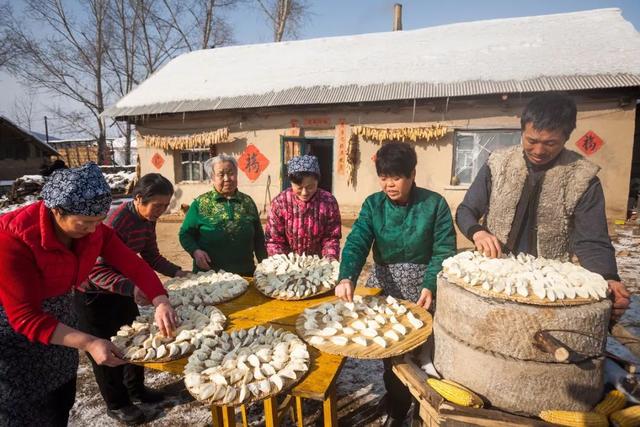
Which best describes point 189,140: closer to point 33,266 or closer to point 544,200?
point 33,266

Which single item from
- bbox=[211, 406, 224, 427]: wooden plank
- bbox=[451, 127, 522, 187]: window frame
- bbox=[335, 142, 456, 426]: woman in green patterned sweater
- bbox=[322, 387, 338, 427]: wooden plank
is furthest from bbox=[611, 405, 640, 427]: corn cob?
bbox=[451, 127, 522, 187]: window frame

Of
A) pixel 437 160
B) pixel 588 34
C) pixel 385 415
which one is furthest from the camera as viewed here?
pixel 588 34

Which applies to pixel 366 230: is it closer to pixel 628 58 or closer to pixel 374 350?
pixel 374 350

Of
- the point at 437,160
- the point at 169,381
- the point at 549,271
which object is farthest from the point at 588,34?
the point at 169,381

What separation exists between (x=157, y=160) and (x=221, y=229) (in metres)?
8.94

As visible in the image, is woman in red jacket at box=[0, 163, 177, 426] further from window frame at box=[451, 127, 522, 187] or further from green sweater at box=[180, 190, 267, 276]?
window frame at box=[451, 127, 522, 187]

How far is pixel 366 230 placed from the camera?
2531 millimetres

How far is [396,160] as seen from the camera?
Result: 7.36ft

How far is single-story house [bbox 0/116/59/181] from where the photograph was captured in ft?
58.5

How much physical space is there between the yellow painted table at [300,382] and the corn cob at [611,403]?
3.94 feet

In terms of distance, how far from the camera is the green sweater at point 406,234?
2.37 meters

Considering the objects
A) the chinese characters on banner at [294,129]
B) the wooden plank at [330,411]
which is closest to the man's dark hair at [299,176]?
the wooden plank at [330,411]

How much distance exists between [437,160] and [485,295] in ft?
25.1

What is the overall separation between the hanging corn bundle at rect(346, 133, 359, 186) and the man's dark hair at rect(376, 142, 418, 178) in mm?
6986
